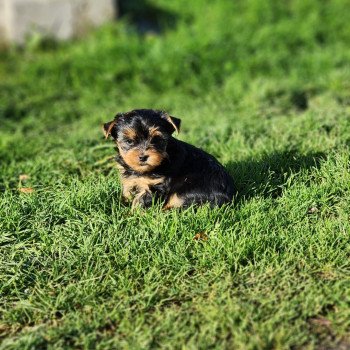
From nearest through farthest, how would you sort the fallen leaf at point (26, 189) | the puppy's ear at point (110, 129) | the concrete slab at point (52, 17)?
the puppy's ear at point (110, 129), the fallen leaf at point (26, 189), the concrete slab at point (52, 17)

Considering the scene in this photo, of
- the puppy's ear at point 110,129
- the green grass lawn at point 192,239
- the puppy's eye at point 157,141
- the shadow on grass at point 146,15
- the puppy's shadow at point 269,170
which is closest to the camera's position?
the green grass lawn at point 192,239

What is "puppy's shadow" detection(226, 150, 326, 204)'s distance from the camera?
529 cm

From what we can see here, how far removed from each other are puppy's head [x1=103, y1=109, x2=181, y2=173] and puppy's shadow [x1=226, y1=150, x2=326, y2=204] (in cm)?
90

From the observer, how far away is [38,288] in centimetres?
422

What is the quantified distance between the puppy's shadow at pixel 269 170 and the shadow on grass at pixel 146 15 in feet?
21.2

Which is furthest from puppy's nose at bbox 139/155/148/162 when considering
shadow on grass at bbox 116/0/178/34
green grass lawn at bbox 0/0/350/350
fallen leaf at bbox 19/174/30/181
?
shadow on grass at bbox 116/0/178/34

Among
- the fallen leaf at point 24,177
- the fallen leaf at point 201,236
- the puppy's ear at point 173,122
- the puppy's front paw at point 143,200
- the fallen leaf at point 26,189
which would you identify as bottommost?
the fallen leaf at point 24,177

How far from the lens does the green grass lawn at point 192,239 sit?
12.5ft

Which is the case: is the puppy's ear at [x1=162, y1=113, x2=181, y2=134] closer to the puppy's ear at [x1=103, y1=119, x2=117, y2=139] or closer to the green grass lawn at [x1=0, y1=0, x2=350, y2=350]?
the puppy's ear at [x1=103, y1=119, x2=117, y2=139]

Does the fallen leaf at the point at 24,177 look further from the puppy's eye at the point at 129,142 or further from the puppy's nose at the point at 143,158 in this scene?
the puppy's nose at the point at 143,158

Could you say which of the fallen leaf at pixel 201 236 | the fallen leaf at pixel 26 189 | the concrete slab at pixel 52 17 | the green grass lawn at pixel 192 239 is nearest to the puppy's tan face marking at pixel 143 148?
the green grass lawn at pixel 192 239

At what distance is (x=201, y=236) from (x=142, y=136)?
0.96 metres

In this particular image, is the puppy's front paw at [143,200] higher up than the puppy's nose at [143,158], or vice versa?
the puppy's nose at [143,158]

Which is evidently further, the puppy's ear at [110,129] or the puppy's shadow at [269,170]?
the puppy's shadow at [269,170]
